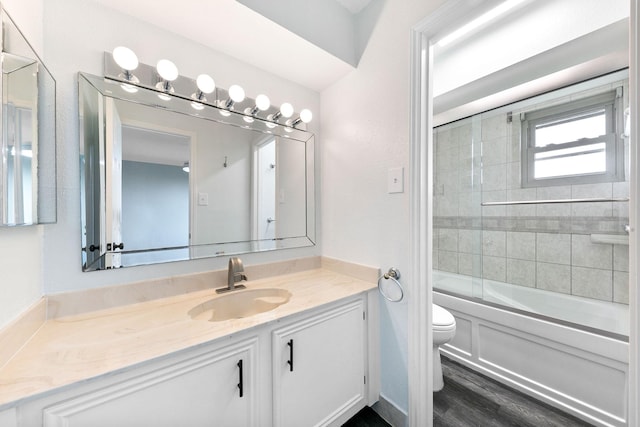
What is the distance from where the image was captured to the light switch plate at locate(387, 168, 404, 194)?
3.98 ft

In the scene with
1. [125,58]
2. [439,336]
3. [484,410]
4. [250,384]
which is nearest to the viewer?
[250,384]

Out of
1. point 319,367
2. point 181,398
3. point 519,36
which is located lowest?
point 319,367

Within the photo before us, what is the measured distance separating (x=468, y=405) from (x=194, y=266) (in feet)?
5.82

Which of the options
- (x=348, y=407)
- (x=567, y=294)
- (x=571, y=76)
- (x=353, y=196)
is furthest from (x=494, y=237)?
(x=348, y=407)

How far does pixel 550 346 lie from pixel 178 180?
2.32 metres

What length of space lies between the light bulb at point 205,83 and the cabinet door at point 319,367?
120 cm

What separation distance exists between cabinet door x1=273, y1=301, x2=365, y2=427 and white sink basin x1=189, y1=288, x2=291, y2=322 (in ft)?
0.82

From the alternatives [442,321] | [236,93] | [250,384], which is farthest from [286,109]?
[442,321]

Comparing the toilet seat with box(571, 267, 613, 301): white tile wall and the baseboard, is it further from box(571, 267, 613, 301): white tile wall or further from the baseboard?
box(571, 267, 613, 301): white tile wall

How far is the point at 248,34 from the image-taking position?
3.91ft

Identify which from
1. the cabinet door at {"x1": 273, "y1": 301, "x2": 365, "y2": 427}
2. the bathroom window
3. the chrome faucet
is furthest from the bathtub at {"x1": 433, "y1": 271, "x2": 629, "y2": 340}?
the chrome faucet

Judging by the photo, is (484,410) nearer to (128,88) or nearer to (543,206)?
(543,206)

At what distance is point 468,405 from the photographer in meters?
1.40

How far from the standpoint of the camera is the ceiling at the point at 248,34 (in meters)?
1.04
